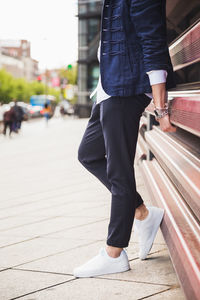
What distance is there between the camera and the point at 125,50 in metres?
2.47

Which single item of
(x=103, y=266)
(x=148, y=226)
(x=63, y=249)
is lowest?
(x=63, y=249)

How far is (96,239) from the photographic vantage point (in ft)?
11.8

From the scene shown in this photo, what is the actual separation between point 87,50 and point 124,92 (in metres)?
47.5

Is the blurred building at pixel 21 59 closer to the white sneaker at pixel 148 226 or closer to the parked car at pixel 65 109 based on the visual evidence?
the parked car at pixel 65 109

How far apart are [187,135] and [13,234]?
169 cm

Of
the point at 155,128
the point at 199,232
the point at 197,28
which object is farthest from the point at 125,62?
the point at 155,128

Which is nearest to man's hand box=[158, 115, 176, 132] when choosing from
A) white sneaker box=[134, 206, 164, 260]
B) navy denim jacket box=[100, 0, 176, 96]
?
navy denim jacket box=[100, 0, 176, 96]

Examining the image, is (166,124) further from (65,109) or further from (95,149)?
(65,109)

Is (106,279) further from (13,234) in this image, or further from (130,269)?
(13,234)

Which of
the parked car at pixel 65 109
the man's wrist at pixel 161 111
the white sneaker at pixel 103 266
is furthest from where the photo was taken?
the parked car at pixel 65 109

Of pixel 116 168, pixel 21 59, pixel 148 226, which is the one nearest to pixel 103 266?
pixel 148 226

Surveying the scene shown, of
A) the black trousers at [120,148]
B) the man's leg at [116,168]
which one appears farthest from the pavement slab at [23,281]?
the black trousers at [120,148]

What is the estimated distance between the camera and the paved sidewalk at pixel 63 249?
2.59 meters

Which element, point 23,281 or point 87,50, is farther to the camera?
point 87,50
